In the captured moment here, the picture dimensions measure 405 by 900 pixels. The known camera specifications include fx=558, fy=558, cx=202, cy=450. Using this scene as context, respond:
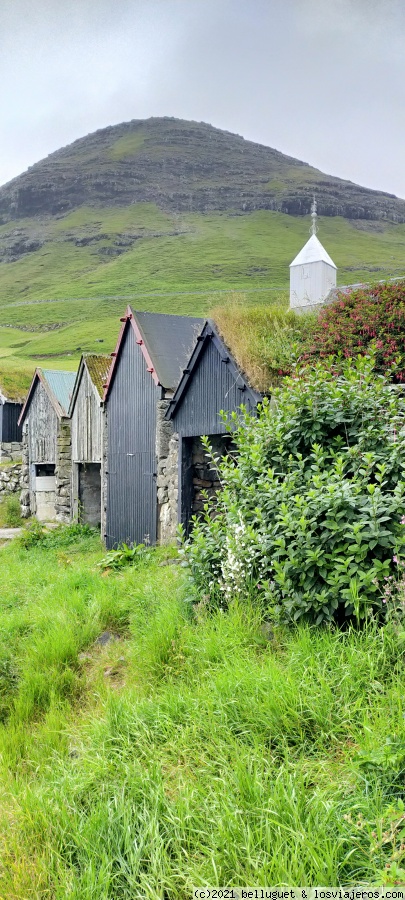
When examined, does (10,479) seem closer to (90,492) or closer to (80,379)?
(90,492)

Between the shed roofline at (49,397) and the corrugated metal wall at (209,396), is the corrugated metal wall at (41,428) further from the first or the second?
the corrugated metal wall at (209,396)

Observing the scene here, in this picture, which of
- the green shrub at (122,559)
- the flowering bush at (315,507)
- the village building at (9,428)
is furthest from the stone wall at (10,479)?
the flowering bush at (315,507)

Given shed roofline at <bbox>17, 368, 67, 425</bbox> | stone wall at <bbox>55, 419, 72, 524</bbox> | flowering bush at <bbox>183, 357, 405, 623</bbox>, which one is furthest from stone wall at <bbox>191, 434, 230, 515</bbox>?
shed roofline at <bbox>17, 368, 67, 425</bbox>

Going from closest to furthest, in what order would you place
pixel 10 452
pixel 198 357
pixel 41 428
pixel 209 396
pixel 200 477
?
1. pixel 209 396
2. pixel 198 357
3. pixel 200 477
4. pixel 41 428
5. pixel 10 452

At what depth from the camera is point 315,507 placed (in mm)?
4730

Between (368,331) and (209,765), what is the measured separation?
25.6 ft

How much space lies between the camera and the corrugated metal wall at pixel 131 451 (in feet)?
50.0

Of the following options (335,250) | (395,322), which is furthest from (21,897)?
(335,250)

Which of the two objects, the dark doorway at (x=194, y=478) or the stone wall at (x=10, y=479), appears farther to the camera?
the stone wall at (x=10, y=479)

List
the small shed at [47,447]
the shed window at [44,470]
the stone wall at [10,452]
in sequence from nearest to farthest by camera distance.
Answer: the small shed at [47,447] → the shed window at [44,470] → the stone wall at [10,452]

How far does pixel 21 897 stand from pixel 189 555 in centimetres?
362

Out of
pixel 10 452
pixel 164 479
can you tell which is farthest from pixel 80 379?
pixel 10 452

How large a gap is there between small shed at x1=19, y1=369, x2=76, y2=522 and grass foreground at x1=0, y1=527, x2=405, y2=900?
1910 centimetres

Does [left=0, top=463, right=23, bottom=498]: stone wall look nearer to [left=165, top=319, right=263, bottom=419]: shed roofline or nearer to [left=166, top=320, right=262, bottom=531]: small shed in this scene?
[left=166, top=320, right=262, bottom=531]: small shed
